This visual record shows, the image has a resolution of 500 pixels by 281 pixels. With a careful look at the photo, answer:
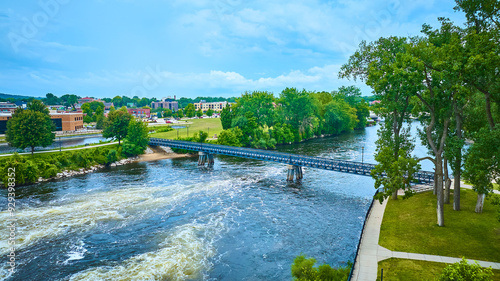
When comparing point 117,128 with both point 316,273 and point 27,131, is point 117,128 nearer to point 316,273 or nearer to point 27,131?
point 27,131

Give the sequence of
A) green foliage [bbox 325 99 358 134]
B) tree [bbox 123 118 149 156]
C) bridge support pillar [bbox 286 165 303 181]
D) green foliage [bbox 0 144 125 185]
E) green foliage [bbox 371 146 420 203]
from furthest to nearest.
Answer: green foliage [bbox 325 99 358 134]
tree [bbox 123 118 149 156]
bridge support pillar [bbox 286 165 303 181]
green foliage [bbox 0 144 125 185]
green foliage [bbox 371 146 420 203]

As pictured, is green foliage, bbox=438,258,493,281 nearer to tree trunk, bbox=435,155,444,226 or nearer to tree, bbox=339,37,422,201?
tree, bbox=339,37,422,201

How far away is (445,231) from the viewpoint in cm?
2889

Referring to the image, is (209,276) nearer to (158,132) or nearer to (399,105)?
(399,105)

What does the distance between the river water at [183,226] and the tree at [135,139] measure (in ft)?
72.4

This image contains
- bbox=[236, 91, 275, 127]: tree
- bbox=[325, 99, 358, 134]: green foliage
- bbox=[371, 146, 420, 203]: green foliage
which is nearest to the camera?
bbox=[371, 146, 420, 203]: green foliage

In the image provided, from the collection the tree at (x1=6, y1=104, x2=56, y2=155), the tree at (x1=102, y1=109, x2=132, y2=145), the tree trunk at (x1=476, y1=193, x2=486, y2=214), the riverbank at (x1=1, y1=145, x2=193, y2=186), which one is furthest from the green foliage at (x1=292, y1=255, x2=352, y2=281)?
the tree at (x1=102, y1=109, x2=132, y2=145)

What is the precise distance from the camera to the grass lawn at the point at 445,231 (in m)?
25.8

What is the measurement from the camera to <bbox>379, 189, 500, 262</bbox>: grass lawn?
84.7 ft

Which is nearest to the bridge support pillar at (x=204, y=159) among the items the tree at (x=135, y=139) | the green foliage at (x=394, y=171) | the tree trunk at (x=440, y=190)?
the tree at (x=135, y=139)

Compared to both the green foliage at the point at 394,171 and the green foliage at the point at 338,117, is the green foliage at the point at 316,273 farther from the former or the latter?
the green foliage at the point at 338,117

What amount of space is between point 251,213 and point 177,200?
453 inches

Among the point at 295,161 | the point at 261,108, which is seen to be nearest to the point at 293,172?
the point at 295,161

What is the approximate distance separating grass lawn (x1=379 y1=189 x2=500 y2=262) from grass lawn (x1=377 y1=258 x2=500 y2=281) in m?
2.08
